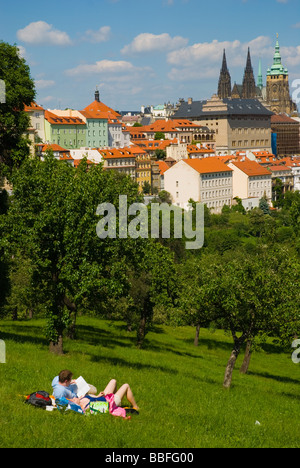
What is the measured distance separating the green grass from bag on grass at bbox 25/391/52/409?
270 mm

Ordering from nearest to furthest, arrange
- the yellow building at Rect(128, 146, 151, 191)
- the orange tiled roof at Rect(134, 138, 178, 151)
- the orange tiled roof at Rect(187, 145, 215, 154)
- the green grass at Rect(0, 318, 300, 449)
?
the green grass at Rect(0, 318, 300, 449) → the yellow building at Rect(128, 146, 151, 191) → the orange tiled roof at Rect(134, 138, 178, 151) → the orange tiled roof at Rect(187, 145, 215, 154)

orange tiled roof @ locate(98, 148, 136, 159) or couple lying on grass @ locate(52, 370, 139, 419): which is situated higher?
orange tiled roof @ locate(98, 148, 136, 159)

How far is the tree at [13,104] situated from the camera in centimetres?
2903

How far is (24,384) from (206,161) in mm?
131856

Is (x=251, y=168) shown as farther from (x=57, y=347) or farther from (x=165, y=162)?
(x=57, y=347)

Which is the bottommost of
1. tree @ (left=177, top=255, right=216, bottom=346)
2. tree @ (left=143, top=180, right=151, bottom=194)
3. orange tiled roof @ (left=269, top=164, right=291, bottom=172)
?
tree @ (left=177, top=255, right=216, bottom=346)

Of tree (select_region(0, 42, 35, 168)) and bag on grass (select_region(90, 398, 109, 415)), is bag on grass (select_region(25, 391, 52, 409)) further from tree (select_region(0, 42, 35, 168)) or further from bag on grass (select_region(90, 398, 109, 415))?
tree (select_region(0, 42, 35, 168))

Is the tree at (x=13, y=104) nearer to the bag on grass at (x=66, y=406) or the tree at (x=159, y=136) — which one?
the bag on grass at (x=66, y=406)

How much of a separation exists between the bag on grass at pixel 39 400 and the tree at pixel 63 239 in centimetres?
615

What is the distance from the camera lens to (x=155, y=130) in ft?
633

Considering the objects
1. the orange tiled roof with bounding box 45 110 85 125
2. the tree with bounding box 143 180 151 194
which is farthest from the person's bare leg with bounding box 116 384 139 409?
the orange tiled roof with bounding box 45 110 85 125

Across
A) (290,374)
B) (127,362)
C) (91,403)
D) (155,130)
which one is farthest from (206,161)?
(91,403)

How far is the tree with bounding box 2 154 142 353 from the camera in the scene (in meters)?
20.5

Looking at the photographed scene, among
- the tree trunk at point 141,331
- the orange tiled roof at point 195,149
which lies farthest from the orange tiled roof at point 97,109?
the tree trunk at point 141,331
